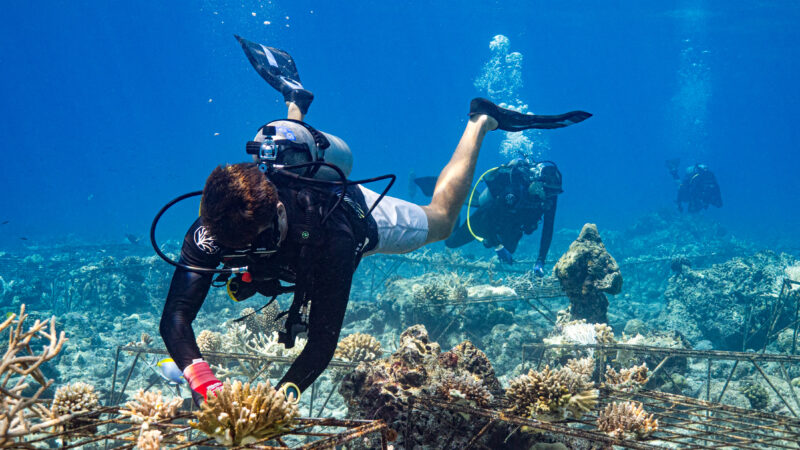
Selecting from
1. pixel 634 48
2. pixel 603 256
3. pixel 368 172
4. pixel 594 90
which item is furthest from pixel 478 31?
pixel 603 256

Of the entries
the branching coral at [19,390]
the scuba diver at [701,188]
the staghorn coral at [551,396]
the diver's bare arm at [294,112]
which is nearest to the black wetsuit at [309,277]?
the branching coral at [19,390]

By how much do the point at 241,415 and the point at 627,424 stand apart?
107 inches

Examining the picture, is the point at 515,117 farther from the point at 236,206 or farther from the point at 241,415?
the point at 241,415

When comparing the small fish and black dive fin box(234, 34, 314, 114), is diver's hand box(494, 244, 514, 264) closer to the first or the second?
black dive fin box(234, 34, 314, 114)

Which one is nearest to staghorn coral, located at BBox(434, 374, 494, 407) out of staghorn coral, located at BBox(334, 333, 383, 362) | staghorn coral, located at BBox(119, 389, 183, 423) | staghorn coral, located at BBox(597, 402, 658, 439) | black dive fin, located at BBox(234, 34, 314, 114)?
staghorn coral, located at BBox(597, 402, 658, 439)

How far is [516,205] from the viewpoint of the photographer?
382 inches

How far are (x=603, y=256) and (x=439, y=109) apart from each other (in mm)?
149936

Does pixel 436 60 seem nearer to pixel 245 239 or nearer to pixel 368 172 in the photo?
pixel 368 172

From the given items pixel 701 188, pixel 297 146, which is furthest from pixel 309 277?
pixel 701 188

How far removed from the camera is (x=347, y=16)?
312 feet

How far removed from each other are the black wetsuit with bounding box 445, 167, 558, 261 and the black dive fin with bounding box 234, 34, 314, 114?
5.38 meters

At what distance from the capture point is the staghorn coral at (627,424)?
2.83 m

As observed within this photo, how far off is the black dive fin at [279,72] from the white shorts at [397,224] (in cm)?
212

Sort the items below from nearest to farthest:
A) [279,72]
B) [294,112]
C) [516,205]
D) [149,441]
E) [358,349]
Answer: [149,441], [294,112], [279,72], [358,349], [516,205]
